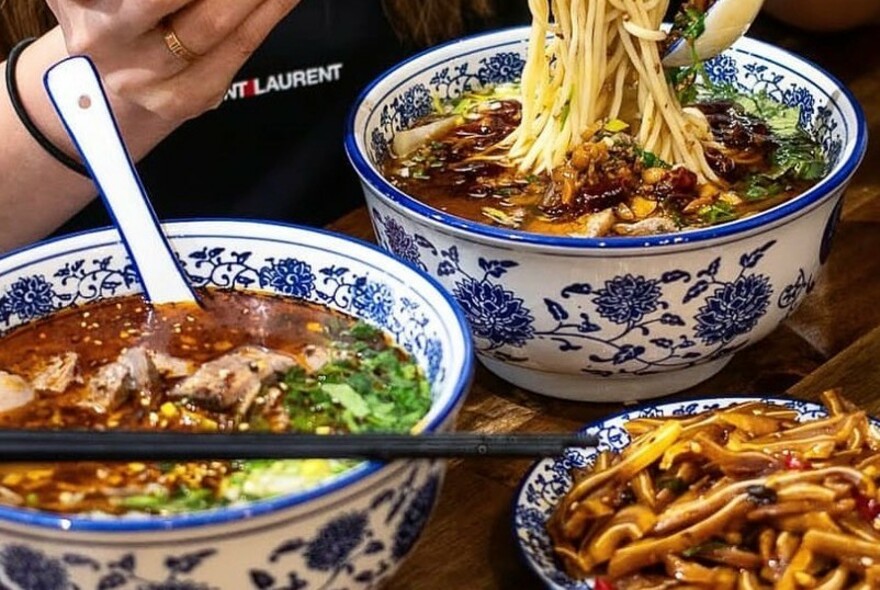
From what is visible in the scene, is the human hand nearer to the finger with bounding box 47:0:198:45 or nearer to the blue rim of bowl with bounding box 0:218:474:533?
the finger with bounding box 47:0:198:45

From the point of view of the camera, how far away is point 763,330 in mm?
1438

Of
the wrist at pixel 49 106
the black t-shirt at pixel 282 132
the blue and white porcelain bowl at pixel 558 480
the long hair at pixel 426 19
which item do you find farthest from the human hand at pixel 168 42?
the long hair at pixel 426 19

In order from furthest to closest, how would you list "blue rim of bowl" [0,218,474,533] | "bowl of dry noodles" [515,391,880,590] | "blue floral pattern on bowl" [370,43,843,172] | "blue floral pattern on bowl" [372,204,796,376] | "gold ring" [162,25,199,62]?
"blue floral pattern on bowl" [370,43,843,172] < "gold ring" [162,25,199,62] < "blue floral pattern on bowl" [372,204,796,376] < "bowl of dry noodles" [515,391,880,590] < "blue rim of bowl" [0,218,474,533]

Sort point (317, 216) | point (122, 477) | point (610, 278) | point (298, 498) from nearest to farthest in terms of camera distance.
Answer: point (298, 498) → point (122, 477) → point (610, 278) → point (317, 216)

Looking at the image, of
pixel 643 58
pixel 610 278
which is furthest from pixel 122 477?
pixel 643 58

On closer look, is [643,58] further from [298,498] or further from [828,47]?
[828,47]

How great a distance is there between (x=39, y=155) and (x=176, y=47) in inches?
16.6

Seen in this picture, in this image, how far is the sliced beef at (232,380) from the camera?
111 centimetres

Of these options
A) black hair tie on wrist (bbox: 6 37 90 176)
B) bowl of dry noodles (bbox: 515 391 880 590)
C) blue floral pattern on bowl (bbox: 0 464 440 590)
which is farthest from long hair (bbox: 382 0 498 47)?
blue floral pattern on bowl (bbox: 0 464 440 590)

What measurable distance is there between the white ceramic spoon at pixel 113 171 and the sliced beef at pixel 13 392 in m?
0.18

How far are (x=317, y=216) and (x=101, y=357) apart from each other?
4.25ft

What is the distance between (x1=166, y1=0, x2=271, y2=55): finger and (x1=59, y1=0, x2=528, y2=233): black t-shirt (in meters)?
0.84

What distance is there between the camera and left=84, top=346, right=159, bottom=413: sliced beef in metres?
1.12

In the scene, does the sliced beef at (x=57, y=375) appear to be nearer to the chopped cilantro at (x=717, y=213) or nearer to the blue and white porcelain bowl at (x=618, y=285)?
the blue and white porcelain bowl at (x=618, y=285)
